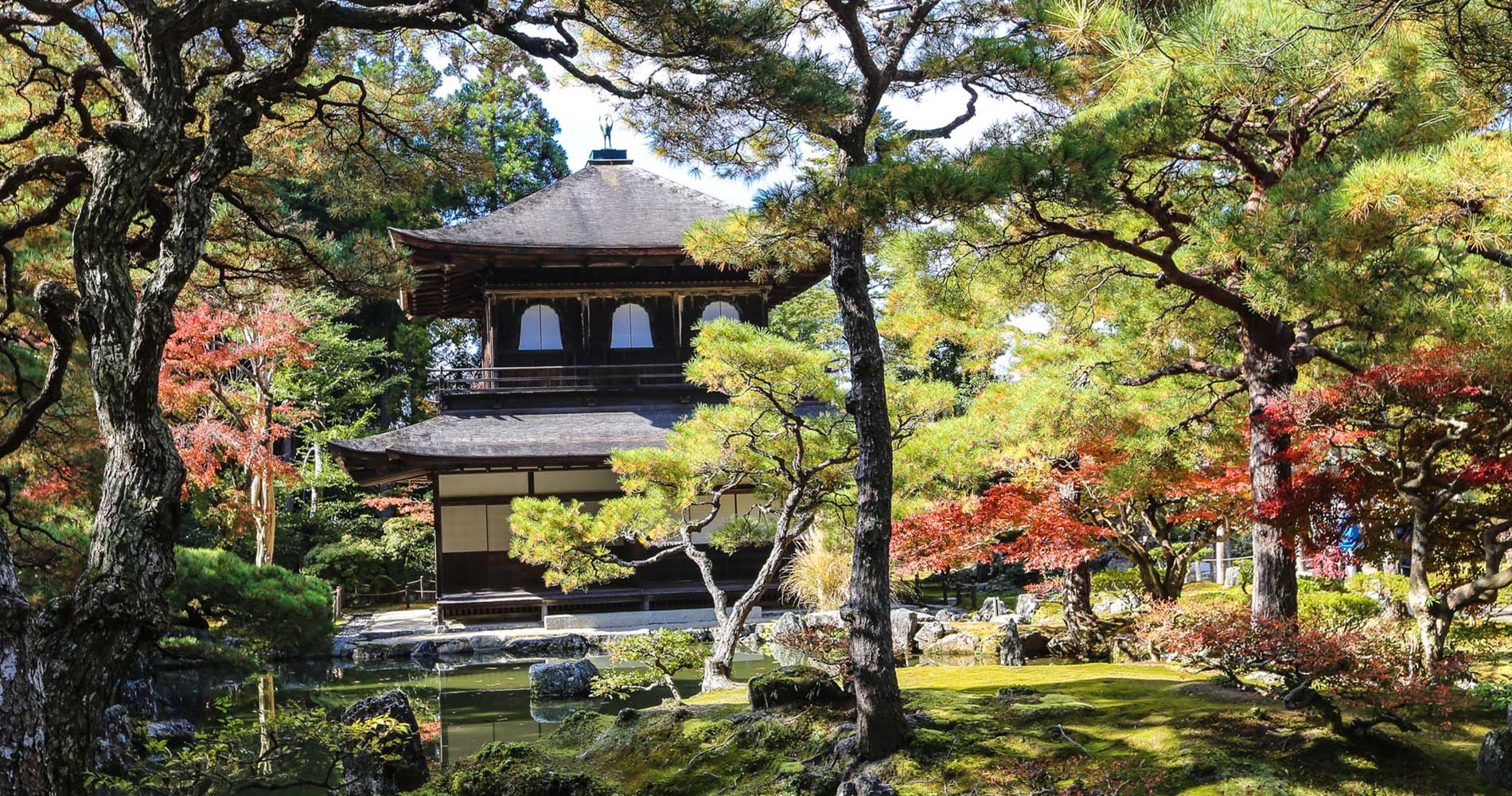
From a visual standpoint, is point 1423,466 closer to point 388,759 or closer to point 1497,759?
point 1497,759

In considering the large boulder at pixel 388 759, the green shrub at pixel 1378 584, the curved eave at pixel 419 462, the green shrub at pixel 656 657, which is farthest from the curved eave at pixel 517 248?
the large boulder at pixel 388 759

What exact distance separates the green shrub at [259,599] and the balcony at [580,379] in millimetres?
4346

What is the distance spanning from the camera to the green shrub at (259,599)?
10.8 meters

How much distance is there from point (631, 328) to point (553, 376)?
1.40 meters

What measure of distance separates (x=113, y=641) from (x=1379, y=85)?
697cm

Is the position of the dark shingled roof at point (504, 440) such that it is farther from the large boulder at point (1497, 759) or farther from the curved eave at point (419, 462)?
the large boulder at point (1497, 759)

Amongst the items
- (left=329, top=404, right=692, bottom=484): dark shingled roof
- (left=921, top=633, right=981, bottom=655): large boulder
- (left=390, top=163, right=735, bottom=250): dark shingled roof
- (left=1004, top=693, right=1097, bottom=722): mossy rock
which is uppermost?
(left=390, top=163, right=735, bottom=250): dark shingled roof

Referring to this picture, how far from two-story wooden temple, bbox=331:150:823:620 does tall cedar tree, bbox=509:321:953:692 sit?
499 cm

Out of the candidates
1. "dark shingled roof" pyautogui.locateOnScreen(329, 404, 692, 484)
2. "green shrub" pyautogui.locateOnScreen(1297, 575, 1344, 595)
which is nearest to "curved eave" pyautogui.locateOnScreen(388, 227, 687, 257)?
"dark shingled roof" pyautogui.locateOnScreen(329, 404, 692, 484)

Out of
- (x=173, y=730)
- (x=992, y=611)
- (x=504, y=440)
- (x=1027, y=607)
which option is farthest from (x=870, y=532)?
(x=504, y=440)

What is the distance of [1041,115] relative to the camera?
21.7ft

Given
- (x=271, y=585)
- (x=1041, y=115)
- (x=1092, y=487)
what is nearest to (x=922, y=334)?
(x=1092, y=487)

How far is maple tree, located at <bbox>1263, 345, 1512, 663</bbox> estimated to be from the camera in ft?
18.6

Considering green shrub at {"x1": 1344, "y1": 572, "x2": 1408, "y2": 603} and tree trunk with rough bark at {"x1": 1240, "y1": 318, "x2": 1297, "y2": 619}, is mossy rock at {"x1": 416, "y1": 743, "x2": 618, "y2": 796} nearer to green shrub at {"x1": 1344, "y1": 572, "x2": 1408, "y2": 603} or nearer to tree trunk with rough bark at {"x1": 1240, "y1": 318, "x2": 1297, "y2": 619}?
tree trunk with rough bark at {"x1": 1240, "y1": 318, "x2": 1297, "y2": 619}
